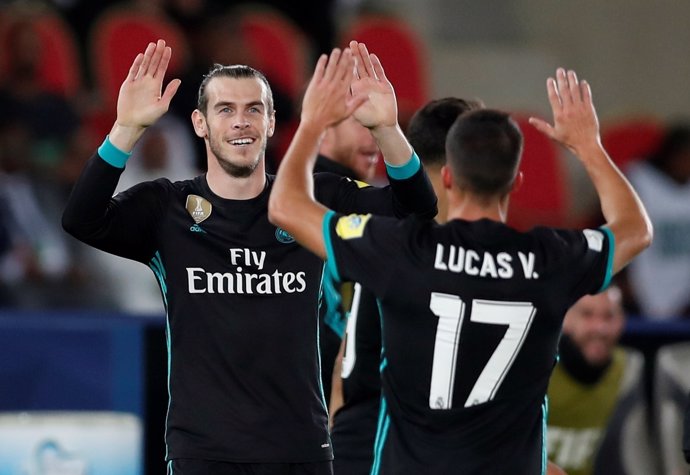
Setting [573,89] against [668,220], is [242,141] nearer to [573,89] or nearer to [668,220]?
[573,89]

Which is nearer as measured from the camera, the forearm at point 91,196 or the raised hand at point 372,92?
the raised hand at point 372,92

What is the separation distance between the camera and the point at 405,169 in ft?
16.0

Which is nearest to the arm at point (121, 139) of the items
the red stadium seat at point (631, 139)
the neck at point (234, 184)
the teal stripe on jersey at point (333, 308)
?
the neck at point (234, 184)

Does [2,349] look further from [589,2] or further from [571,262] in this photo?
[589,2]

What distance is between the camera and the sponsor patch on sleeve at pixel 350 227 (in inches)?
163

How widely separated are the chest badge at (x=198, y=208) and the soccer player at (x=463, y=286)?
3.08ft

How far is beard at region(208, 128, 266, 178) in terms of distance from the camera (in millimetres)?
5034

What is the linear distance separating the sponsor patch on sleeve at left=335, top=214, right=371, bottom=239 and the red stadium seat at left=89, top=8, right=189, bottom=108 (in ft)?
24.7

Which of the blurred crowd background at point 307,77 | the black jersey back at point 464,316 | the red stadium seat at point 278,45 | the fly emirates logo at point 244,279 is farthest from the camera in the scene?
the red stadium seat at point 278,45

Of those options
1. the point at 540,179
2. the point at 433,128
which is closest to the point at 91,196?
the point at 433,128

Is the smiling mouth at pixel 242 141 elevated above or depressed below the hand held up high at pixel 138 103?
below

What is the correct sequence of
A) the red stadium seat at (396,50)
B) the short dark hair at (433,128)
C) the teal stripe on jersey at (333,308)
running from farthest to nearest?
the red stadium seat at (396,50), the teal stripe on jersey at (333,308), the short dark hair at (433,128)

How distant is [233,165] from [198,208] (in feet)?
0.71

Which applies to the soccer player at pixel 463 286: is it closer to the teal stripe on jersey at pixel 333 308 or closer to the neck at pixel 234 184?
the neck at pixel 234 184
